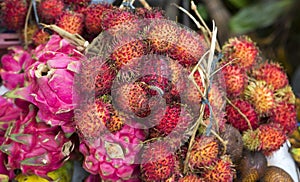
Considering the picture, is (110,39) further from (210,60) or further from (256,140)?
(256,140)

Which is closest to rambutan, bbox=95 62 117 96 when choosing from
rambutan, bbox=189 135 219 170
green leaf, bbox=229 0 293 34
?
rambutan, bbox=189 135 219 170

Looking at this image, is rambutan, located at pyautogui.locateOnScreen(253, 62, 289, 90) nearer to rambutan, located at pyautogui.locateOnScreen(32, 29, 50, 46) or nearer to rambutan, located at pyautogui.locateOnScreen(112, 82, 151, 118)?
rambutan, located at pyautogui.locateOnScreen(112, 82, 151, 118)

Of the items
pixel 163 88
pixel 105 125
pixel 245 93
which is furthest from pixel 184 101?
pixel 245 93

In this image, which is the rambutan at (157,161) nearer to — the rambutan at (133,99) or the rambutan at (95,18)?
the rambutan at (133,99)

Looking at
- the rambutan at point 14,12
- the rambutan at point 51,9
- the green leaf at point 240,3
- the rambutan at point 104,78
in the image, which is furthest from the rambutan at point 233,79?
the green leaf at point 240,3

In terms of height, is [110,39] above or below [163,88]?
above

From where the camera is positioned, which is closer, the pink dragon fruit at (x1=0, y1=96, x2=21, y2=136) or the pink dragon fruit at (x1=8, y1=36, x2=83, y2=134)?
the pink dragon fruit at (x1=8, y1=36, x2=83, y2=134)
